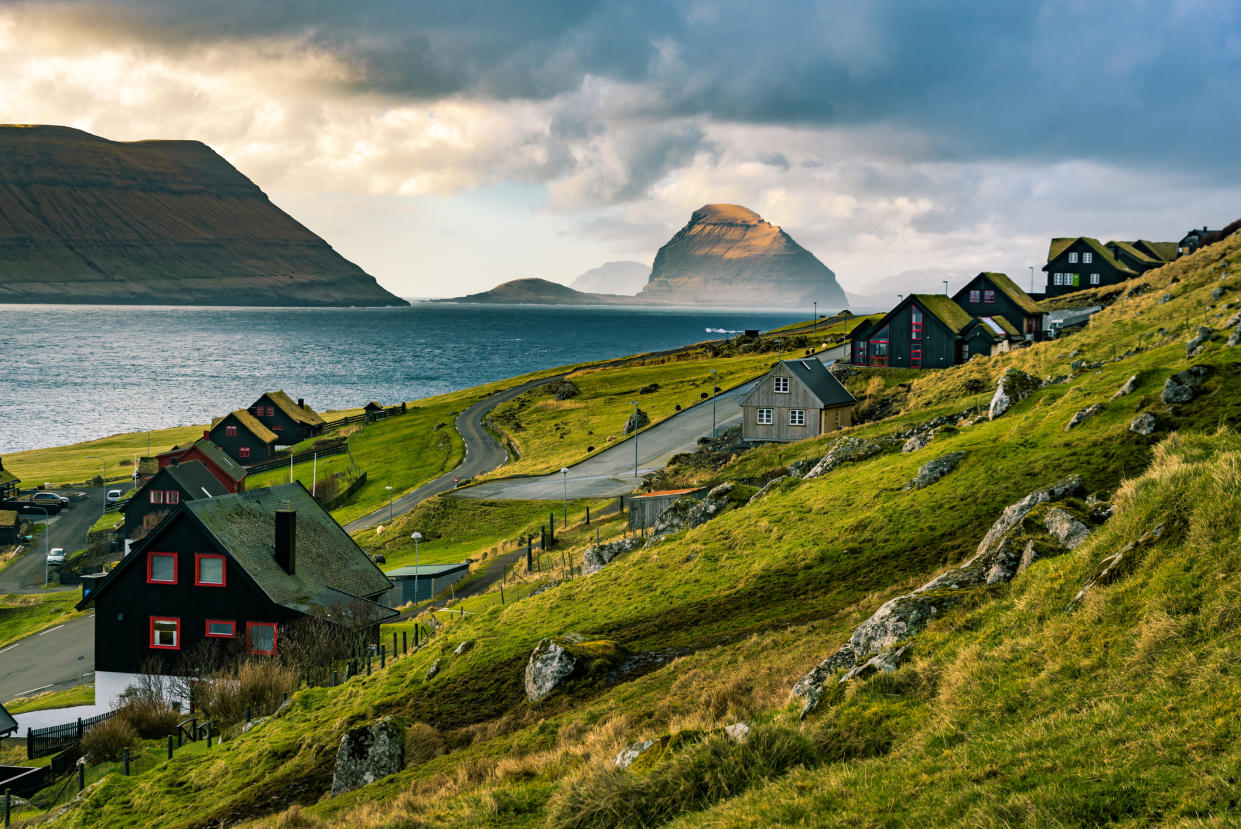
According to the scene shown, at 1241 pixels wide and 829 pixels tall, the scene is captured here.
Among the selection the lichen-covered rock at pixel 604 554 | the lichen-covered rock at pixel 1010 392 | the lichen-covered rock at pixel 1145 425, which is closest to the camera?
the lichen-covered rock at pixel 1145 425

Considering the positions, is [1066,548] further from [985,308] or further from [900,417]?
[985,308]

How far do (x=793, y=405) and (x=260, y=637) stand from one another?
43.2 meters

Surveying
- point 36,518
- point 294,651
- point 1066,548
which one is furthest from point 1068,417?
point 36,518

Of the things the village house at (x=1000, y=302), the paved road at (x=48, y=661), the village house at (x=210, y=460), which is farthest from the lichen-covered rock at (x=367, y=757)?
the village house at (x=1000, y=302)

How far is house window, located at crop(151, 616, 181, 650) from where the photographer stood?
143ft

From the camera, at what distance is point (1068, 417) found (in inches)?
1355

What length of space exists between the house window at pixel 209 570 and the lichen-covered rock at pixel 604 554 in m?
16.9

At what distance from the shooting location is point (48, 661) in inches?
2103

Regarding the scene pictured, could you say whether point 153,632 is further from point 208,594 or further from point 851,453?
point 851,453

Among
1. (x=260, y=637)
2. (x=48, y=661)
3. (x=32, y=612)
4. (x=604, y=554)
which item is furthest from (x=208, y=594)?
(x=32, y=612)

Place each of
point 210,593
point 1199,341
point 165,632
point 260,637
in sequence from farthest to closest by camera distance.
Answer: point 165,632, point 210,593, point 260,637, point 1199,341

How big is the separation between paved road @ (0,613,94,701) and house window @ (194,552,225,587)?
509 inches

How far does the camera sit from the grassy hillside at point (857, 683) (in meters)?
10.8

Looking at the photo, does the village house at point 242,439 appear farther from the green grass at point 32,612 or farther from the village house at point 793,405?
the village house at point 793,405
